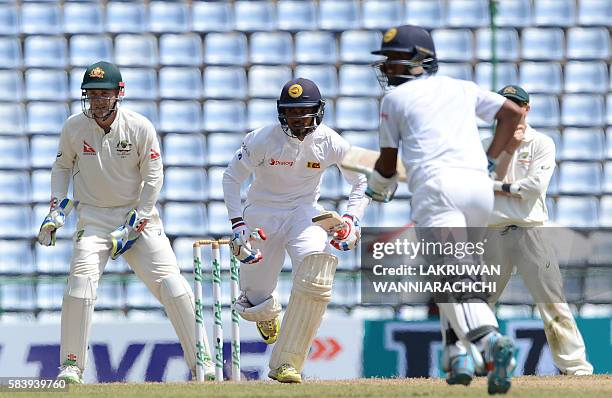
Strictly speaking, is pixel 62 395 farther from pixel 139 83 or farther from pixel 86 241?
pixel 139 83

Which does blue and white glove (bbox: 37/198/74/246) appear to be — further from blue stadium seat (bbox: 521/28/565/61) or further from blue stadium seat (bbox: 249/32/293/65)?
blue stadium seat (bbox: 521/28/565/61)

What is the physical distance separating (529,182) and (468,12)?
17.5ft

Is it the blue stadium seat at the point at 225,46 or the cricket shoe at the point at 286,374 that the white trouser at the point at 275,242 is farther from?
the blue stadium seat at the point at 225,46

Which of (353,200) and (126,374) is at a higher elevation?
(353,200)

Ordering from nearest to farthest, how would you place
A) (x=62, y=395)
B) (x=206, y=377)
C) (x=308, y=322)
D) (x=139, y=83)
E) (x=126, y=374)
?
(x=62, y=395)
(x=308, y=322)
(x=206, y=377)
(x=126, y=374)
(x=139, y=83)

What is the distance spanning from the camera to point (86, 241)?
7816 mm

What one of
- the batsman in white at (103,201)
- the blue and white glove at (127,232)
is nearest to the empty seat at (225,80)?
the batsman in white at (103,201)

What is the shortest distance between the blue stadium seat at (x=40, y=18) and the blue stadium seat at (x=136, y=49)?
67cm

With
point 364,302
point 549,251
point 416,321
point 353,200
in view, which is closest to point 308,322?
point 353,200

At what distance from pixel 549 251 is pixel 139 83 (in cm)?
577

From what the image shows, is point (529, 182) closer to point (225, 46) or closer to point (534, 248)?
point (534, 248)

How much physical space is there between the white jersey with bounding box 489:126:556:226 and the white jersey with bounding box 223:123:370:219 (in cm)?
122

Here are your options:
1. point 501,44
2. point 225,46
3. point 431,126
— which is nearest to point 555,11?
point 501,44

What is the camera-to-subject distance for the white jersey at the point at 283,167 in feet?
24.9
